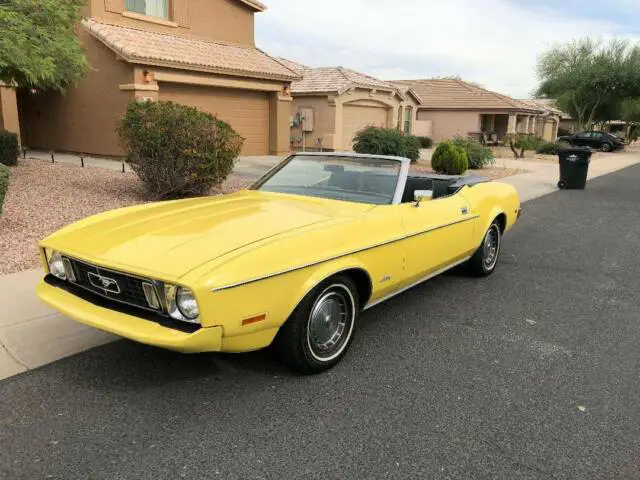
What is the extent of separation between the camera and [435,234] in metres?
4.42

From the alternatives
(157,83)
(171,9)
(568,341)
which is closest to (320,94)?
(171,9)

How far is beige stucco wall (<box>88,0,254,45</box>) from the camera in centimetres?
1527

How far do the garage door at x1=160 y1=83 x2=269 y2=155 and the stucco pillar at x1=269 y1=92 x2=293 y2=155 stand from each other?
0.16 metres

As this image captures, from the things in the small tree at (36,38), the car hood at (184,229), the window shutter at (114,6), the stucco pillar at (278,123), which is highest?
the window shutter at (114,6)

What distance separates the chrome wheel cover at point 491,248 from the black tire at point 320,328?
2.47 metres

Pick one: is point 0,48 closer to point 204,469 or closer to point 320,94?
point 204,469

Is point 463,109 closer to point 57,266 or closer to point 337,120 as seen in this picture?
point 337,120

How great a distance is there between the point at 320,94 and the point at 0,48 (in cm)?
1560

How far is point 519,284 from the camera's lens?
5.55 m

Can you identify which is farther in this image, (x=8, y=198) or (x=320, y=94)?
(x=320, y=94)

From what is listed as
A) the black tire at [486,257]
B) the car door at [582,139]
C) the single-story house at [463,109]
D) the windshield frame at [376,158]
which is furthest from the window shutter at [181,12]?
the car door at [582,139]

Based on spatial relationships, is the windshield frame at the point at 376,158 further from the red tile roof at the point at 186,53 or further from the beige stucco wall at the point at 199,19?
the beige stucco wall at the point at 199,19

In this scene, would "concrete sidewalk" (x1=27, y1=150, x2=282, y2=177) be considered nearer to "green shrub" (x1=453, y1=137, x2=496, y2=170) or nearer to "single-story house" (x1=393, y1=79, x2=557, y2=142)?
"green shrub" (x1=453, y1=137, x2=496, y2=170)

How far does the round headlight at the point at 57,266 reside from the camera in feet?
11.3
